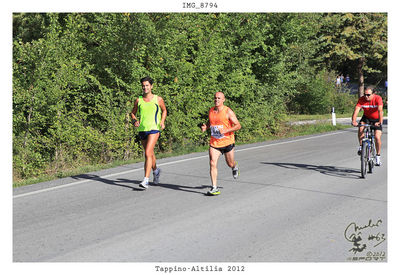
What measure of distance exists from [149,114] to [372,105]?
5057mm

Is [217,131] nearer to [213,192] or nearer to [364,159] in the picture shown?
[213,192]

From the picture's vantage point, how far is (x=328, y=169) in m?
11.1

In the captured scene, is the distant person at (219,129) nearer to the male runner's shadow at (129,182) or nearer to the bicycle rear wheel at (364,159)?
the male runner's shadow at (129,182)

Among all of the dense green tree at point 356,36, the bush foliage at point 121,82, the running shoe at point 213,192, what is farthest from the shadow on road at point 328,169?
the dense green tree at point 356,36

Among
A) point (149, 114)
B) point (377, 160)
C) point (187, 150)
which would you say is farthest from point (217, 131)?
point (187, 150)

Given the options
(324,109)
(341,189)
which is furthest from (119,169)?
(324,109)

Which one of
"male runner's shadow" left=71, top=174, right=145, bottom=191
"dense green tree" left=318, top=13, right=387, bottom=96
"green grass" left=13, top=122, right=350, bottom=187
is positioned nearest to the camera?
"male runner's shadow" left=71, top=174, right=145, bottom=191

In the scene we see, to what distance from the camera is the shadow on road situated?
10.6 m

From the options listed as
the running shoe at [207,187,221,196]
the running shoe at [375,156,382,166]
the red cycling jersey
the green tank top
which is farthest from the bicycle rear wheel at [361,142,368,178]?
the green tank top

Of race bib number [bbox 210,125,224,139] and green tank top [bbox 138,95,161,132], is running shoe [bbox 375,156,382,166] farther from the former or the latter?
green tank top [bbox 138,95,161,132]

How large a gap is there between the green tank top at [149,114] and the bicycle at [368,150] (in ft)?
14.2

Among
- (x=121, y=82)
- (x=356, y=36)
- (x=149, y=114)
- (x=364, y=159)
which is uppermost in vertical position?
(x=356, y=36)

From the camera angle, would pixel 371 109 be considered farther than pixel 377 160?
No

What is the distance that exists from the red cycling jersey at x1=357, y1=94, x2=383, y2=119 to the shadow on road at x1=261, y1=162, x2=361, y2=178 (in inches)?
50.2
